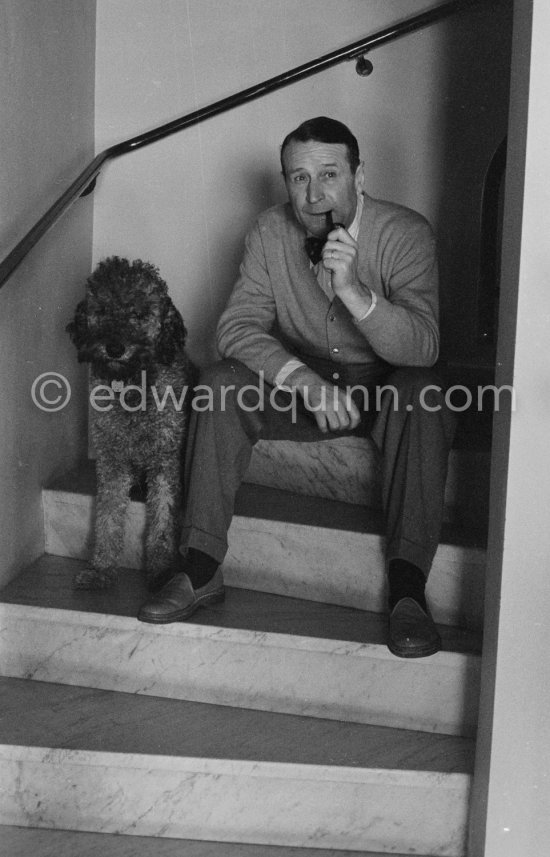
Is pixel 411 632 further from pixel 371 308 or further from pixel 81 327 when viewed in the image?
pixel 81 327

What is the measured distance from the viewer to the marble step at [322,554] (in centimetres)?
237

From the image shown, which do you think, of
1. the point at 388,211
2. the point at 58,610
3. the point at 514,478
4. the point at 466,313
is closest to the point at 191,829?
the point at 58,610

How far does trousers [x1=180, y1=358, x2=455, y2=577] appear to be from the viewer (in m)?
2.28

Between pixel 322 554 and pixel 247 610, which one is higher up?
pixel 322 554

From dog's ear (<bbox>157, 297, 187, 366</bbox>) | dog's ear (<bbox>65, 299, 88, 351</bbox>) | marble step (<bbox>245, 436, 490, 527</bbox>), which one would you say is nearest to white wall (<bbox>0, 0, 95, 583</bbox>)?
dog's ear (<bbox>65, 299, 88, 351</bbox>)

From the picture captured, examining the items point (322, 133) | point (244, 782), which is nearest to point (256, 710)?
point (244, 782)

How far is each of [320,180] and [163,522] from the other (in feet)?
3.17

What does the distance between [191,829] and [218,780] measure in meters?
0.14

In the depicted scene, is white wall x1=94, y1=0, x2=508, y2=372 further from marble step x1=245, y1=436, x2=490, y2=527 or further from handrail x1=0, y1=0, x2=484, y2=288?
marble step x1=245, y1=436, x2=490, y2=527

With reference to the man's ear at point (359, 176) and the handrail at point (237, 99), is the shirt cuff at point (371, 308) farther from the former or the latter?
the handrail at point (237, 99)

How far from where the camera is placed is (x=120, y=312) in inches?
98.3

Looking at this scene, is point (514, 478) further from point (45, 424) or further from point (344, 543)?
point (45, 424)

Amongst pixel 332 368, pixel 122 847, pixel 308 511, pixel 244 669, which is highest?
pixel 332 368

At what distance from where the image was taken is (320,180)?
2.54 meters
